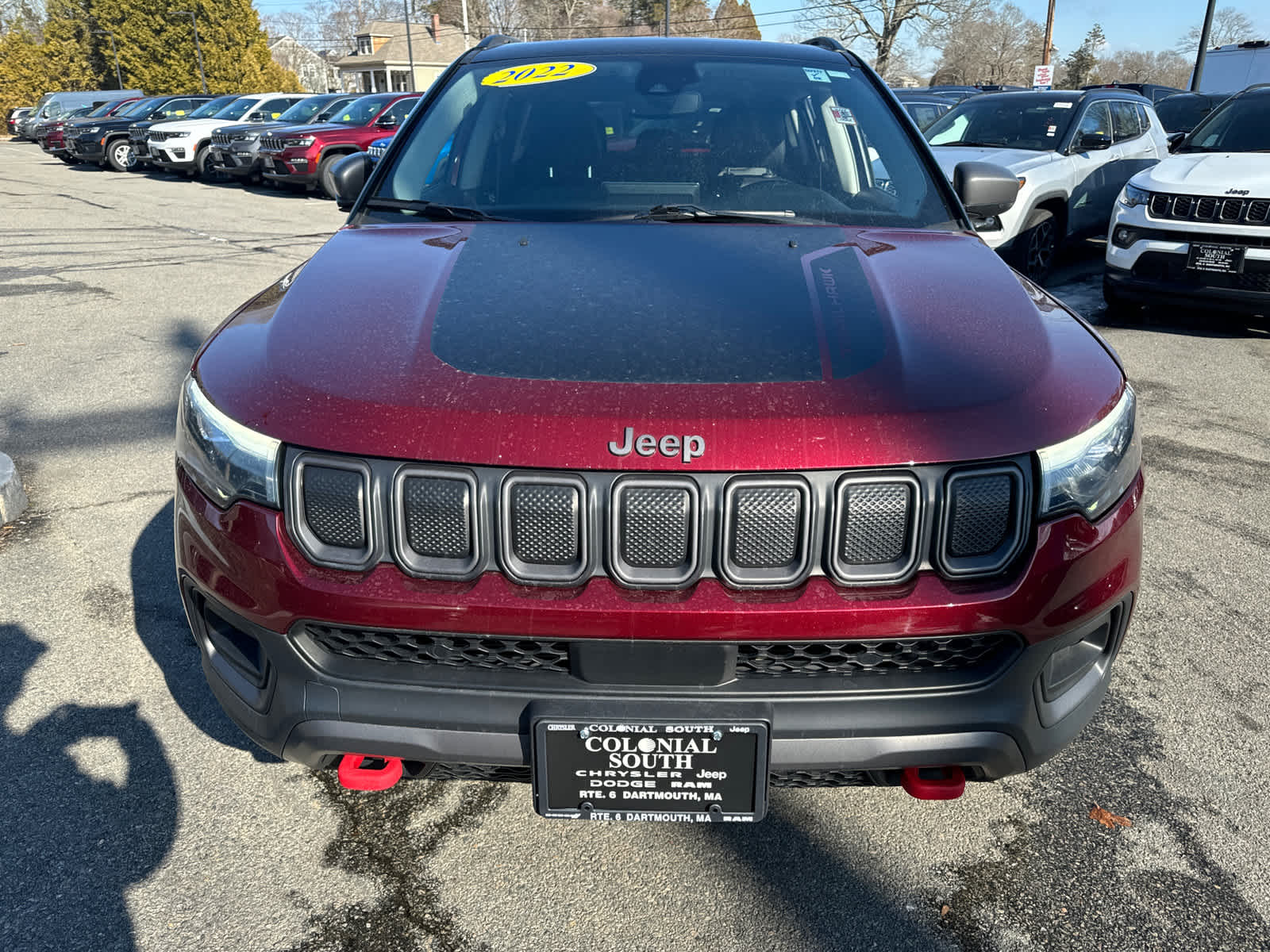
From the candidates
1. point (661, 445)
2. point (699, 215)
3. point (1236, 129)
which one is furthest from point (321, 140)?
point (661, 445)

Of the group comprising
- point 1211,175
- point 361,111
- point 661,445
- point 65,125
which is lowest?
point 65,125

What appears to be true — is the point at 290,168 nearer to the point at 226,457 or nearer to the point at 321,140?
the point at 321,140

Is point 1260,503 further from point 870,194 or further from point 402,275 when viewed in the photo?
point 402,275

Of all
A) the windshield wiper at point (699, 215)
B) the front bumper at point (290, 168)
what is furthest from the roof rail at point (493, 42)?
the front bumper at point (290, 168)

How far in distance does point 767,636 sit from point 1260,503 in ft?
11.6

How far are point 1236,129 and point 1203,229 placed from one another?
→ 1607 mm

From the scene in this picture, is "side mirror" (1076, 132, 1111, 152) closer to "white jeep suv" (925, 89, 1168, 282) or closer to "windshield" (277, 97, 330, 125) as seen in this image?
"white jeep suv" (925, 89, 1168, 282)

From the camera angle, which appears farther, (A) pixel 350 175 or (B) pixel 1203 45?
(B) pixel 1203 45

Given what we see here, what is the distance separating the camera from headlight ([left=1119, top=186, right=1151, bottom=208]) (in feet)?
22.9

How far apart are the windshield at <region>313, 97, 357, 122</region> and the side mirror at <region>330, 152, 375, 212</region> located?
16279 mm

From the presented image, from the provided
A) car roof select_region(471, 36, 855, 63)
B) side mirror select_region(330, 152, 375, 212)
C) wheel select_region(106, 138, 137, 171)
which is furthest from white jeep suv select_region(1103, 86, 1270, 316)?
wheel select_region(106, 138, 137, 171)

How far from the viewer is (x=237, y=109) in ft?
73.8

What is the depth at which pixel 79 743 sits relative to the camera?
2.64 m

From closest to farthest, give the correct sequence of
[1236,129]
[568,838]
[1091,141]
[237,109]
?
[568,838] < [1236,129] < [1091,141] < [237,109]
